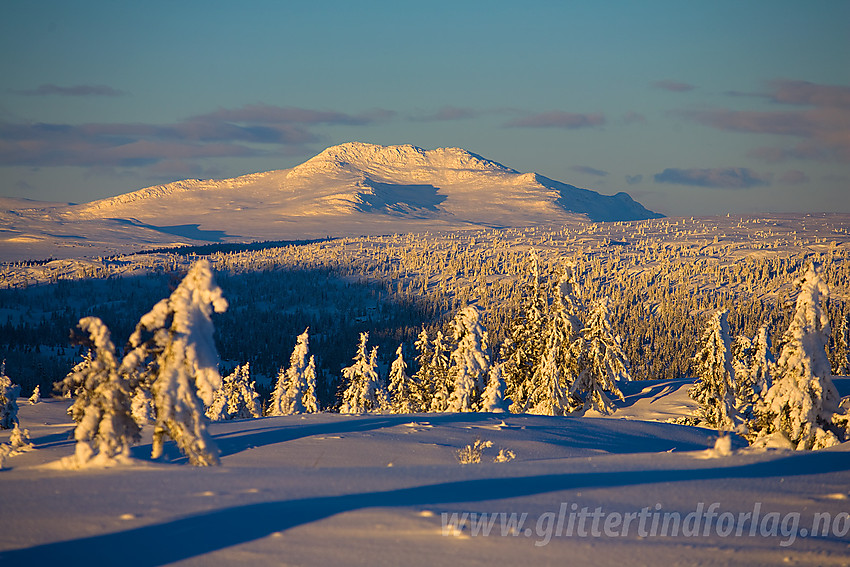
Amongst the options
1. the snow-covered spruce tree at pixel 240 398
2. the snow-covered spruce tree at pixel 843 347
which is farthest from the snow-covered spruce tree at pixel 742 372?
the snow-covered spruce tree at pixel 240 398

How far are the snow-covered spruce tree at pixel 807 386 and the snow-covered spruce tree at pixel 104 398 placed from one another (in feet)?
62.4

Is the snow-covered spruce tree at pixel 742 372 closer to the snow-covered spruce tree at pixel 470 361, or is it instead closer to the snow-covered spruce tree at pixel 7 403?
the snow-covered spruce tree at pixel 470 361

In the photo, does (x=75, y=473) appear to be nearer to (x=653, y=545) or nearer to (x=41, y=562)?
(x=41, y=562)

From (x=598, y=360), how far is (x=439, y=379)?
999 centimetres

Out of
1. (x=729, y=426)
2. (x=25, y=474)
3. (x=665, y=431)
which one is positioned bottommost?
(x=729, y=426)

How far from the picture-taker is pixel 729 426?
3575cm

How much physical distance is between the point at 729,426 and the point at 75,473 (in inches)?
1328

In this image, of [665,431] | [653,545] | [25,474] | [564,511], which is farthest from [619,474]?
[665,431]

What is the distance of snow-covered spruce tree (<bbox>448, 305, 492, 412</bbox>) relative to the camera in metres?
34.8

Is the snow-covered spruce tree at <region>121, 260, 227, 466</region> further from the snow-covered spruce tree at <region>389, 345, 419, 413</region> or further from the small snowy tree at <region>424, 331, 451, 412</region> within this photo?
the snow-covered spruce tree at <region>389, 345, 419, 413</region>

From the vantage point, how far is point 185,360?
11086 millimetres

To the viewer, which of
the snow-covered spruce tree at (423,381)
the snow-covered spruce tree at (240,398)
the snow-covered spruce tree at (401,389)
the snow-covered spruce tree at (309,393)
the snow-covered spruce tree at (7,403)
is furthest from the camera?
the snow-covered spruce tree at (240,398)

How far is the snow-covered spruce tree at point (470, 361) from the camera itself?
34.8 m

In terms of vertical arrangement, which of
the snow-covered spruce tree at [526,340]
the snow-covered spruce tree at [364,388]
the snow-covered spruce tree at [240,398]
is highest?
the snow-covered spruce tree at [526,340]
